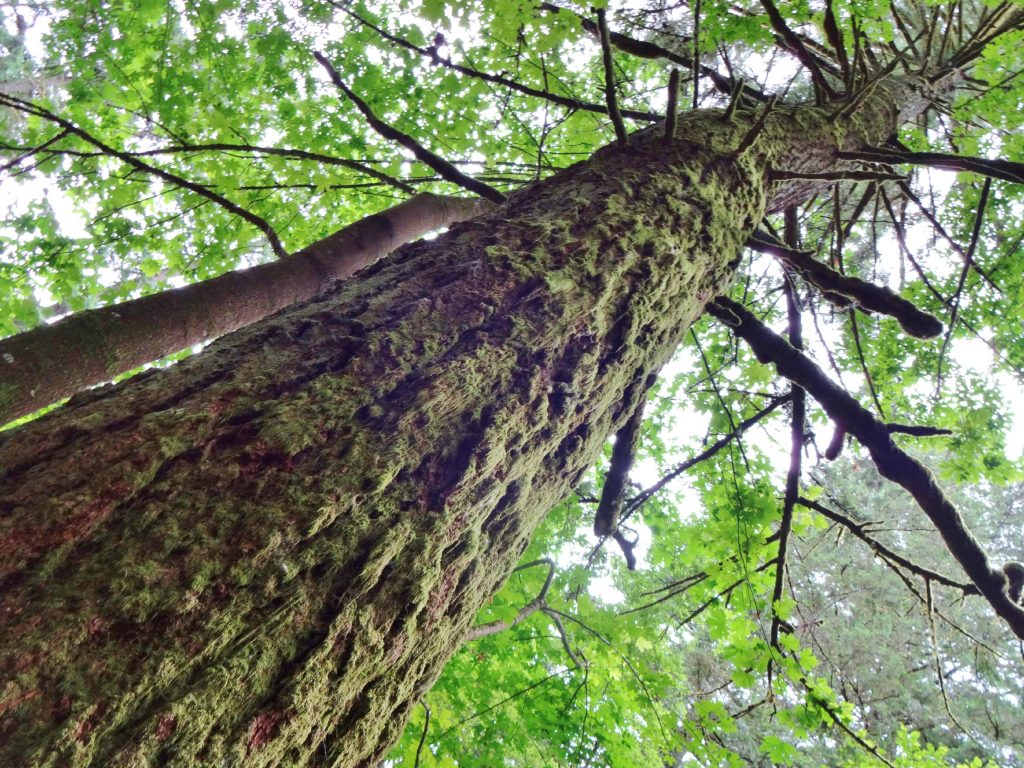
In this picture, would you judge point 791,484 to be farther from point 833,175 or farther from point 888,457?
point 833,175

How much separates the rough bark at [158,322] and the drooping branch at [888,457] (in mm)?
1759

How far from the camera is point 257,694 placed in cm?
72

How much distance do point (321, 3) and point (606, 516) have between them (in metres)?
2.98

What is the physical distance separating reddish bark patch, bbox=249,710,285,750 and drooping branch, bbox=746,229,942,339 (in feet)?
8.62

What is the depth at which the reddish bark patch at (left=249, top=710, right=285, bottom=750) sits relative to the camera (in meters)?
0.70

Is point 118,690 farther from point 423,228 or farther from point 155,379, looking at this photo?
point 423,228

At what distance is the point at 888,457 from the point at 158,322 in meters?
3.16

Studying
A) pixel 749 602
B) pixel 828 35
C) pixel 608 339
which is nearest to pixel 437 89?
pixel 828 35

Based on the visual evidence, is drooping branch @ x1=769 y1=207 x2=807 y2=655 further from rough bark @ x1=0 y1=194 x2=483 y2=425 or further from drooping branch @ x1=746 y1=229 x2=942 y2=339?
rough bark @ x1=0 y1=194 x2=483 y2=425

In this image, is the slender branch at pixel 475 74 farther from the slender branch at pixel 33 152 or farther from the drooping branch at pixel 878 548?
the drooping branch at pixel 878 548

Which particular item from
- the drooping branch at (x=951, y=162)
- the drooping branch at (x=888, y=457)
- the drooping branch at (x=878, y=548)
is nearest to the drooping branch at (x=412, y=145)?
the drooping branch at (x=888, y=457)

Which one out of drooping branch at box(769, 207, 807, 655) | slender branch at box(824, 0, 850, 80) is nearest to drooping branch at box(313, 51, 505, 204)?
drooping branch at box(769, 207, 807, 655)

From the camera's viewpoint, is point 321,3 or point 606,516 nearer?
point 606,516

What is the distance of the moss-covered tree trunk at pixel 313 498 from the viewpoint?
2.11 feet
